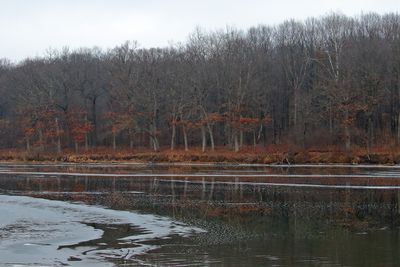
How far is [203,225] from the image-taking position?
66.0 ft

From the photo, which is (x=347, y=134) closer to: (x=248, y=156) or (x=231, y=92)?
(x=248, y=156)

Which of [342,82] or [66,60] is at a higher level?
[66,60]

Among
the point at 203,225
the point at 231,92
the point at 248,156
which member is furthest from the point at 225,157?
the point at 203,225

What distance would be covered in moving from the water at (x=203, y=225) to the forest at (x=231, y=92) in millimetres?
37349

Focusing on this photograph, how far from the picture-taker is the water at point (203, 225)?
571 inches

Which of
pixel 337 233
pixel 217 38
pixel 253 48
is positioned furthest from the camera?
pixel 253 48

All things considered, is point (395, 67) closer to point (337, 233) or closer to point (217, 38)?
point (217, 38)

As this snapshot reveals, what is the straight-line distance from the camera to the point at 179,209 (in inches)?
969

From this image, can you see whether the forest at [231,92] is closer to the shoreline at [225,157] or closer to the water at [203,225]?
the shoreline at [225,157]

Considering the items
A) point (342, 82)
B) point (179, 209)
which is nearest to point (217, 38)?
point (342, 82)

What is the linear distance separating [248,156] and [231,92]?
12404 mm

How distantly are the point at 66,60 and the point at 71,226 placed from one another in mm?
82905

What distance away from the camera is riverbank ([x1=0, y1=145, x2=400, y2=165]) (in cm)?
5919

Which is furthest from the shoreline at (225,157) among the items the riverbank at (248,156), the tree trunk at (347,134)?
the tree trunk at (347,134)
